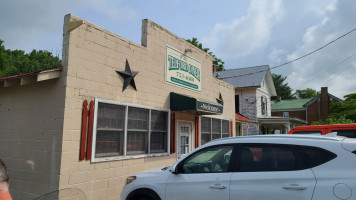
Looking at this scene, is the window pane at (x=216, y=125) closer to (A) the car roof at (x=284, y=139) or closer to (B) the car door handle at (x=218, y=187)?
(A) the car roof at (x=284, y=139)

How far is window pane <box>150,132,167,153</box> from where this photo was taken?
8387mm

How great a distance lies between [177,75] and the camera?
31.7ft

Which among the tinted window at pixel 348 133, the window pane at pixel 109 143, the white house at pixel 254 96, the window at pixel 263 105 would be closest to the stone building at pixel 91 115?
the window pane at pixel 109 143

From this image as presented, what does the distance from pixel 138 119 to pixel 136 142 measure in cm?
66

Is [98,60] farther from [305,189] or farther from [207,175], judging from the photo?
[305,189]

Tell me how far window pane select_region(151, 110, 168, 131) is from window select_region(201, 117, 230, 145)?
2711 mm

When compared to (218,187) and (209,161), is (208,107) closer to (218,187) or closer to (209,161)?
(209,161)

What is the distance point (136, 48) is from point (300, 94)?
66663mm

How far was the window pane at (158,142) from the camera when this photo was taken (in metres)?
8.39

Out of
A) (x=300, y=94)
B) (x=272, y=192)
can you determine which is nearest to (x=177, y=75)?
(x=272, y=192)

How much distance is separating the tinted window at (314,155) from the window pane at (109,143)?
15.2 feet

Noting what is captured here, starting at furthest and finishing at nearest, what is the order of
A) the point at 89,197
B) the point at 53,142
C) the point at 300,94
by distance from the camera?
the point at 300,94 → the point at 89,197 → the point at 53,142

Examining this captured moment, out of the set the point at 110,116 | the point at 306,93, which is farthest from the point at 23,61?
the point at 306,93

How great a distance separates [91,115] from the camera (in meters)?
6.29
